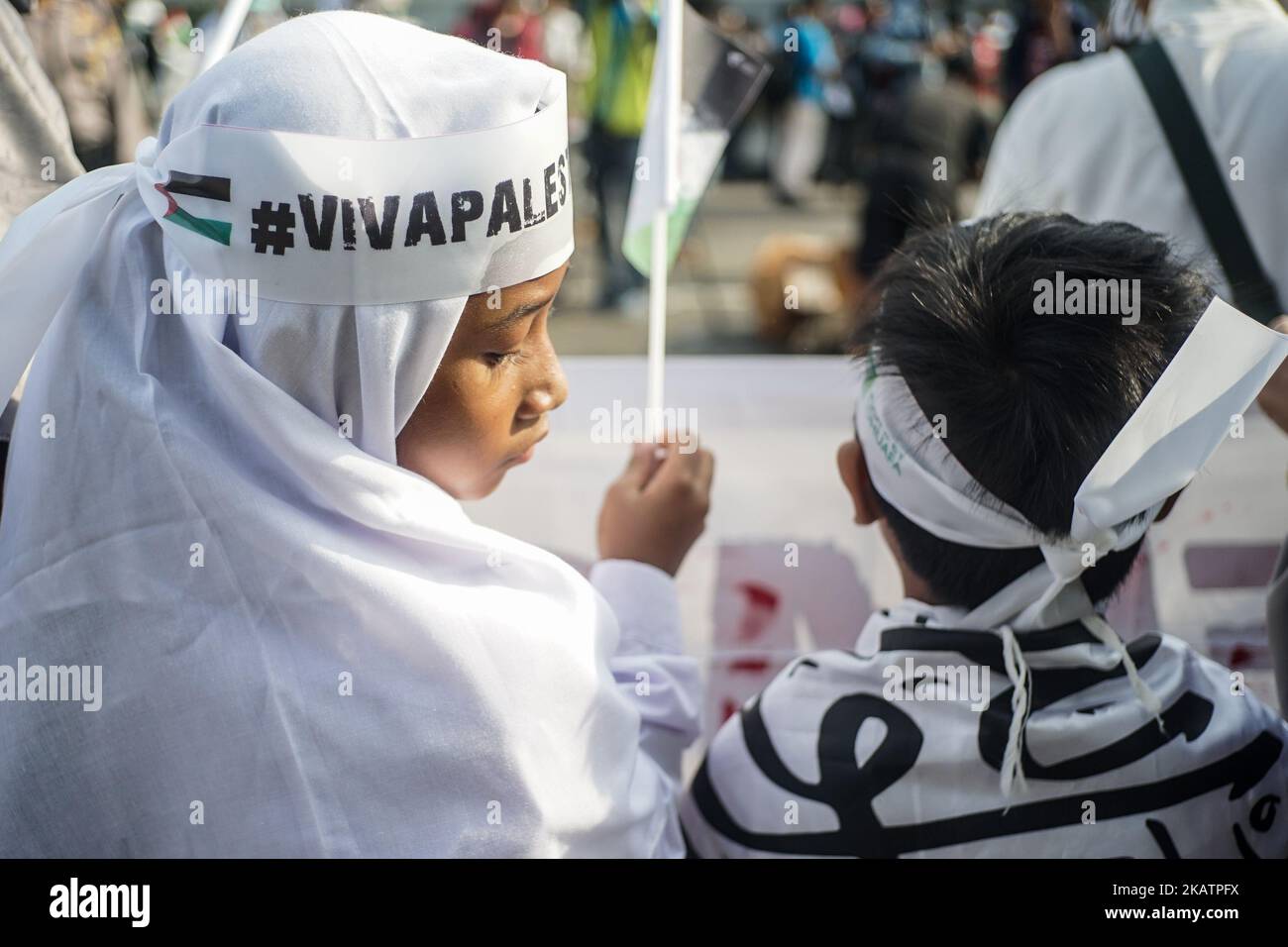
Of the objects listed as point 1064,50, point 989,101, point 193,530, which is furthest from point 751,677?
point 989,101

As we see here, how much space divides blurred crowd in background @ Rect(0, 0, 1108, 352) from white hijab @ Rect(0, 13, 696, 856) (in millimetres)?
346

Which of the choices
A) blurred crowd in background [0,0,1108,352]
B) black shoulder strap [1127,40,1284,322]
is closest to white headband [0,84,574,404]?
blurred crowd in background [0,0,1108,352]

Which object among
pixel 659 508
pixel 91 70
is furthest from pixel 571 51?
pixel 659 508

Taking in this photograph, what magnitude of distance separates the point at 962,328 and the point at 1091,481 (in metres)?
0.25

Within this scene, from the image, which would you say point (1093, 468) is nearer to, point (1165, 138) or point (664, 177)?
point (664, 177)

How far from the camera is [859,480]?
1.60m

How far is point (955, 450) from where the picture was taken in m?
1.44

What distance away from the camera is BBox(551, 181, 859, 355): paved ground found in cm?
715

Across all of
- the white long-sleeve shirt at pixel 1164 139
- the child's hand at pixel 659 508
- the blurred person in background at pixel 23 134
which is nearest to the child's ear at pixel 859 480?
the child's hand at pixel 659 508

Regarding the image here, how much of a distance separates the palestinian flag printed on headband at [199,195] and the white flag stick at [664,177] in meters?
0.74

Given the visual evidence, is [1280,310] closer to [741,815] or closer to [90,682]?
[741,815]

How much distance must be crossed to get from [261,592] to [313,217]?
386 mm

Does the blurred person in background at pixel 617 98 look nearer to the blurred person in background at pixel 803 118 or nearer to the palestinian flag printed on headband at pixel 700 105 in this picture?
the blurred person in background at pixel 803 118

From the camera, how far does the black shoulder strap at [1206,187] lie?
7.86 ft
